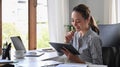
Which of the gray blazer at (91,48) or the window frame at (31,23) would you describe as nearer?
the gray blazer at (91,48)

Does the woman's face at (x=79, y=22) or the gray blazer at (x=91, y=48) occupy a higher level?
the woman's face at (x=79, y=22)

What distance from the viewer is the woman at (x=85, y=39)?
2.08m

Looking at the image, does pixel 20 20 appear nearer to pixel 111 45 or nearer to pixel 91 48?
pixel 111 45

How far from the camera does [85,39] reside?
2223 millimetres

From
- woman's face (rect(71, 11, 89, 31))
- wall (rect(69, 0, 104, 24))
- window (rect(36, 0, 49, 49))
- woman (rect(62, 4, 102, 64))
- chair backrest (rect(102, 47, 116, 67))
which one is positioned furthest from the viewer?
wall (rect(69, 0, 104, 24))

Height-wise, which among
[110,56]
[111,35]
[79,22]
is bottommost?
[110,56]

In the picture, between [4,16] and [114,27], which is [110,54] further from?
[4,16]

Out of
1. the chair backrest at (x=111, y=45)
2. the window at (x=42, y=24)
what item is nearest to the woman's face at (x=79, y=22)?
the chair backrest at (x=111, y=45)

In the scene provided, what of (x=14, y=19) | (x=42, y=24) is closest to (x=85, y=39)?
(x=14, y=19)

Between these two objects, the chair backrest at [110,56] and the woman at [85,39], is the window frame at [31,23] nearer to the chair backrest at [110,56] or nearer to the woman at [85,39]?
the woman at [85,39]

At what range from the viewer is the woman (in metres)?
2.08

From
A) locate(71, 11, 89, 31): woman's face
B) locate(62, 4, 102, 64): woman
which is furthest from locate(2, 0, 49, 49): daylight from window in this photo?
locate(71, 11, 89, 31): woman's face

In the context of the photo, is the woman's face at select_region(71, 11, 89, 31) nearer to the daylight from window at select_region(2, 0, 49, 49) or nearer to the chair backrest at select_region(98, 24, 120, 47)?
the chair backrest at select_region(98, 24, 120, 47)

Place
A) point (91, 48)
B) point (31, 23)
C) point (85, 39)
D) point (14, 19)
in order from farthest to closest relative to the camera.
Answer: point (31, 23), point (14, 19), point (85, 39), point (91, 48)
